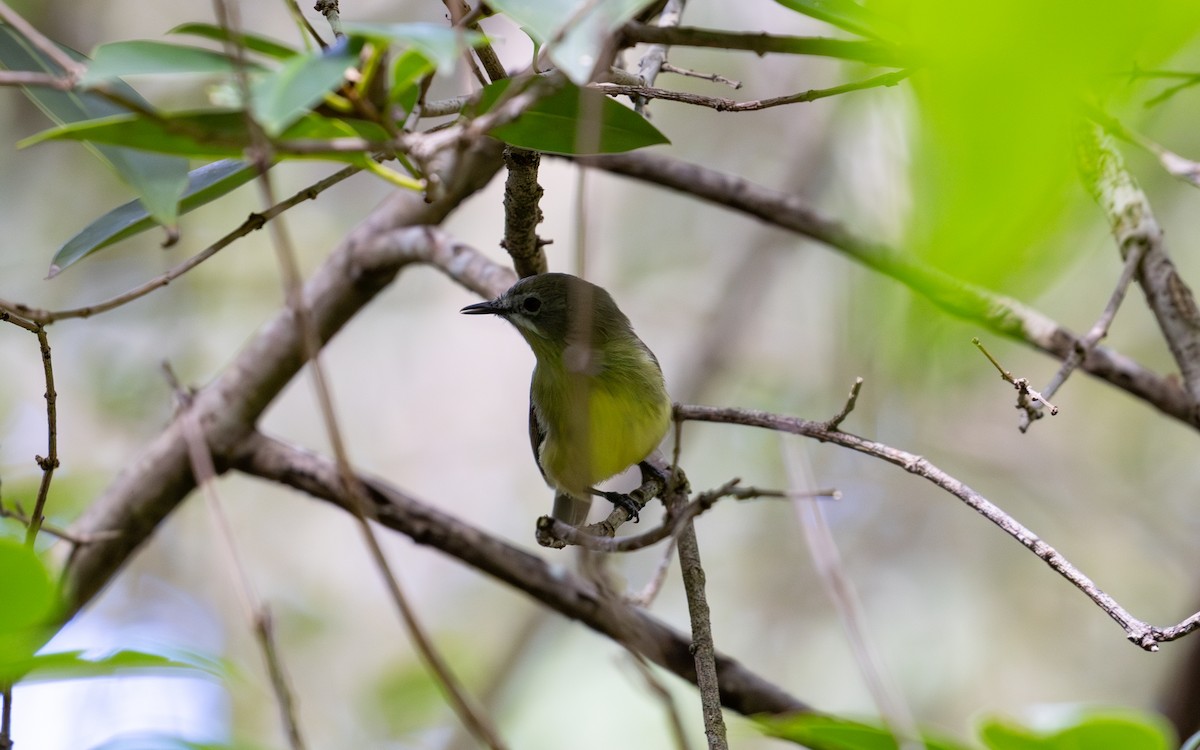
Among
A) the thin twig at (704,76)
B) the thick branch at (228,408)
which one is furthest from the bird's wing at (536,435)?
the thin twig at (704,76)

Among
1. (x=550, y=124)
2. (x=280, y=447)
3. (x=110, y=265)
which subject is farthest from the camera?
(x=110, y=265)

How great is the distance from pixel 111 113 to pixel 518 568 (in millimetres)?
1529

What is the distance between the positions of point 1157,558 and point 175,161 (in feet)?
20.3

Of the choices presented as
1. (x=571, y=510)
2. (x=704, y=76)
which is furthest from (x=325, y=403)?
(x=571, y=510)

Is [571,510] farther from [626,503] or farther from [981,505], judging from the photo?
[981,505]

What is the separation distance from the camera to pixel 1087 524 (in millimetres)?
6035

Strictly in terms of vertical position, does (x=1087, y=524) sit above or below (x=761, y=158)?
below

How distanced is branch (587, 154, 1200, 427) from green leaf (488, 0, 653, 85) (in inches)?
40.5

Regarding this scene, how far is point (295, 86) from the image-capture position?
0.84m

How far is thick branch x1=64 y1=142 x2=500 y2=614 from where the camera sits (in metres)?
2.65

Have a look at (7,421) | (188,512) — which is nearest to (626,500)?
(7,421)

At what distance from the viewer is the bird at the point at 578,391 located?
8.30 ft

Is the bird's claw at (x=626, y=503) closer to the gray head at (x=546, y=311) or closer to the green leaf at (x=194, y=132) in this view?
the gray head at (x=546, y=311)

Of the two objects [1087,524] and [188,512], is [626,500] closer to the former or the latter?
[1087,524]
